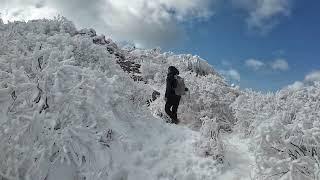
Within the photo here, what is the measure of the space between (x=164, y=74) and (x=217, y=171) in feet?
44.8

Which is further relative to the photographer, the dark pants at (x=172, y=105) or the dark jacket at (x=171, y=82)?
the dark jacket at (x=171, y=82)

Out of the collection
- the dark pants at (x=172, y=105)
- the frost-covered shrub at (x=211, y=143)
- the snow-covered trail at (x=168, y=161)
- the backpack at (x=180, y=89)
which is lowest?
the snow-covered trail at (x=168, y=161)

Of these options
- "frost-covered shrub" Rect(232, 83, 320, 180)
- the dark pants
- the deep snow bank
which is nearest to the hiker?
the dark pants

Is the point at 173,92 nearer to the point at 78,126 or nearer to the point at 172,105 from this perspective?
the point at 172,105

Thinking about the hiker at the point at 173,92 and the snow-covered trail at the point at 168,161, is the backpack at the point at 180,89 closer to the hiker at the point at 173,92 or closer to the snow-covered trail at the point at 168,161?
the hiker at the point at 173,92

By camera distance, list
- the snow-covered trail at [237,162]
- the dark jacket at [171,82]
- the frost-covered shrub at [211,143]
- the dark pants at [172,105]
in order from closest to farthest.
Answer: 1. the snow-covered trail at [237,162]
2. the frost-covered shrub at [211,143]
3. the dark pants at [172,105]
4. the dark jacket at [171,82]

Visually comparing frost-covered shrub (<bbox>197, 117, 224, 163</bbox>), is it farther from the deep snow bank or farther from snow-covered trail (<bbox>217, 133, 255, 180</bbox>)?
snow-covered trail (<bbox>217, 133, 255, 180</bbox>)

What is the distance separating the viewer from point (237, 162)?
1006cm

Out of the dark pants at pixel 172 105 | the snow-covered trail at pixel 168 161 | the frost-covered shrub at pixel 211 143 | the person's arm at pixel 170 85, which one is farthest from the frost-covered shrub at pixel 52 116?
the person's arm at pixel 170 85

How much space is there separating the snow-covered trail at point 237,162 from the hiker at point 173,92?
2396mm

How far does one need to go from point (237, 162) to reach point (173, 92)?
4.15 m

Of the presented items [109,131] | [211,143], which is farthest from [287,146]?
[109,131]

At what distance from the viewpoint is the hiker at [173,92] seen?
44.5 ft

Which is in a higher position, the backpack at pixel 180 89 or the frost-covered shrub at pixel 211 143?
the backpack at pixel 180 89
